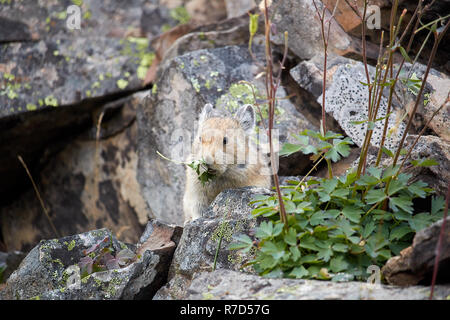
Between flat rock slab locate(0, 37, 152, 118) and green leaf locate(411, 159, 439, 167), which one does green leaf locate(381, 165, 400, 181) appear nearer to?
green leaf locate(411, 159, 439, 167)

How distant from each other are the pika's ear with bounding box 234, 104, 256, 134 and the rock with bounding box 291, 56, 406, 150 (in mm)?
758

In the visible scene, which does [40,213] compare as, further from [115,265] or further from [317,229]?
[317,229]

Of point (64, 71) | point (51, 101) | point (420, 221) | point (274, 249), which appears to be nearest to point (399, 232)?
point (420, 221)

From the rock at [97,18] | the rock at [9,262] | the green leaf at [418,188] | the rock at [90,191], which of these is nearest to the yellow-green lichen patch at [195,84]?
the rock at [90,191]

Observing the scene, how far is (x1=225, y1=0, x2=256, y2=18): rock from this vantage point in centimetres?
800

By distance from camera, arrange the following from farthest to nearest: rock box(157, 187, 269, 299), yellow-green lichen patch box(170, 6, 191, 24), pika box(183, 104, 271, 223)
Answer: yellow-green lichen patch box(170, 6, 191, 24) < pika box(183, 104, 271, 223) < rock box(157, 187, 269, 299)

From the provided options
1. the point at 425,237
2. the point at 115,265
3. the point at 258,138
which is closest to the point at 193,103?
the point at 258,138

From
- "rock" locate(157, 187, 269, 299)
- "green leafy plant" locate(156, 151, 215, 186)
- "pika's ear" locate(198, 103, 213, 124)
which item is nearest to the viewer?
"rock" locate(157, 187, 269, 299)

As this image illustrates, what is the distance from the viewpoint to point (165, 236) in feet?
14.6

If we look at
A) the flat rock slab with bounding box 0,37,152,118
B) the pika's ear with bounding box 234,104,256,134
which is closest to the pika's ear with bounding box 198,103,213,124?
the pika's ear with bounding box 234,104,256,134

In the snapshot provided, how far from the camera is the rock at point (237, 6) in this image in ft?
26.2

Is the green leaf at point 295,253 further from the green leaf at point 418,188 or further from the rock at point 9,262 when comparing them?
the rock at point 9,262
